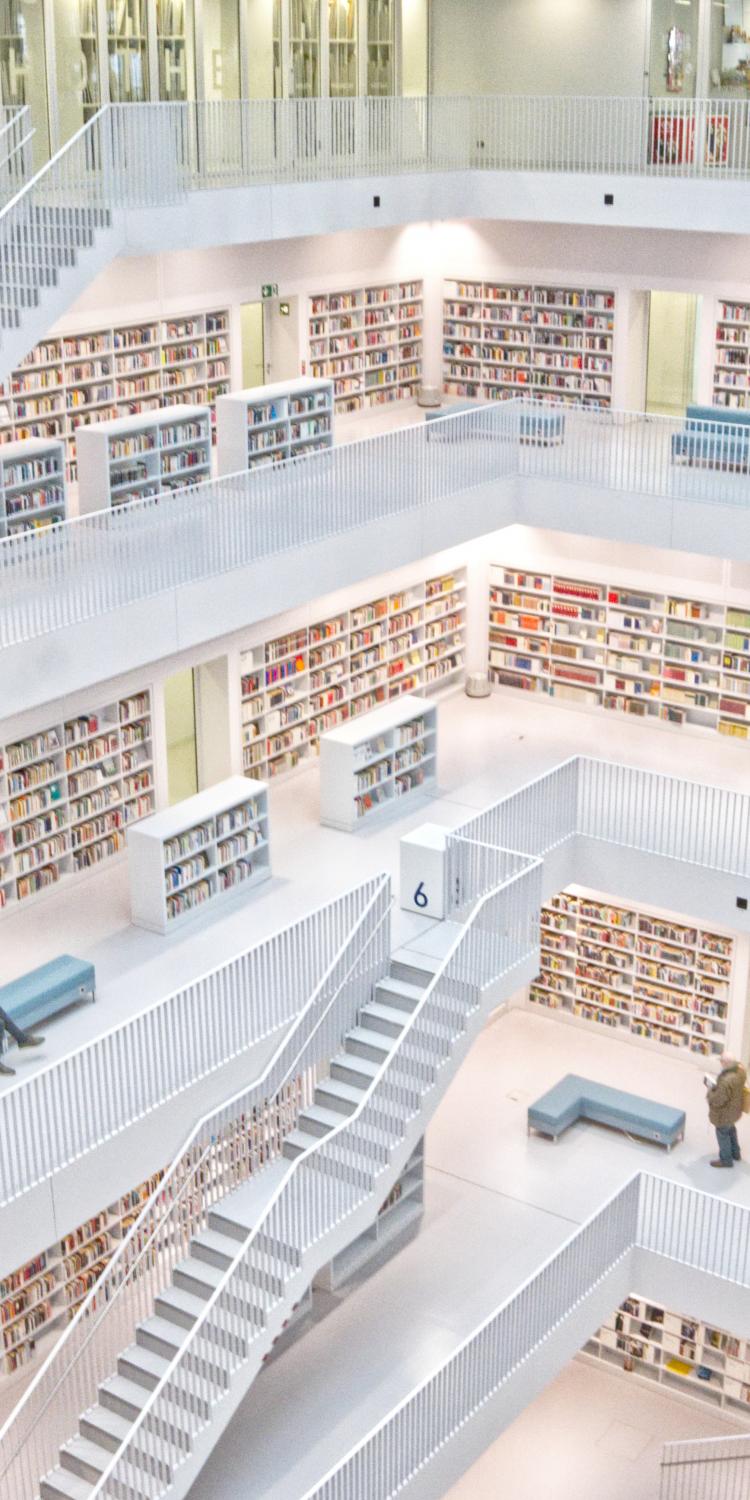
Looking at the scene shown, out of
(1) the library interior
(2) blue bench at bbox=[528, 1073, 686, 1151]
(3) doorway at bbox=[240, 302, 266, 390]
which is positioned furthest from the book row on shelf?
(2) blue bench at bbox=[528, 1073, 686, 1151]

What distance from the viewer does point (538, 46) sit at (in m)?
20.6

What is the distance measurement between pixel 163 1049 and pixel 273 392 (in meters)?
7.54

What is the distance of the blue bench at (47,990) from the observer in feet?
43.4

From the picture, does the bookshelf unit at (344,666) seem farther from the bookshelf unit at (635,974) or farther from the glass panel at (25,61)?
the glass panel at (25,61)

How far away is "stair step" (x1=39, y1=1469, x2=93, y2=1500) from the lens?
11.4 m

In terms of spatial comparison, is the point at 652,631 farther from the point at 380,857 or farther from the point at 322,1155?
the point at 322,1155

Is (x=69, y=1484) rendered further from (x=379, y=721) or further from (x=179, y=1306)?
(x=379, y=721)

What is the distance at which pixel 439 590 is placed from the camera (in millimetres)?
20078

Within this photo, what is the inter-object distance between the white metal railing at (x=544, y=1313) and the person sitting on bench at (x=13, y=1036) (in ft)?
12.1

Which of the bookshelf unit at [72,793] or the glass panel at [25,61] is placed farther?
the glass panel at [25,61]

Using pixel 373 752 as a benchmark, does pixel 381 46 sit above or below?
above

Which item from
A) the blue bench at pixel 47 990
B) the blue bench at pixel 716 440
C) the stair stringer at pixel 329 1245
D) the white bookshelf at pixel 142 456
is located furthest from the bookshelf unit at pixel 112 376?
the stair stringer at pixel 329 1245

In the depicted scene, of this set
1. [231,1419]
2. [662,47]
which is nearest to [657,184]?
[662,47]

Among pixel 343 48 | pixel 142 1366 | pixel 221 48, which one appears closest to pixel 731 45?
pixel 343 48
